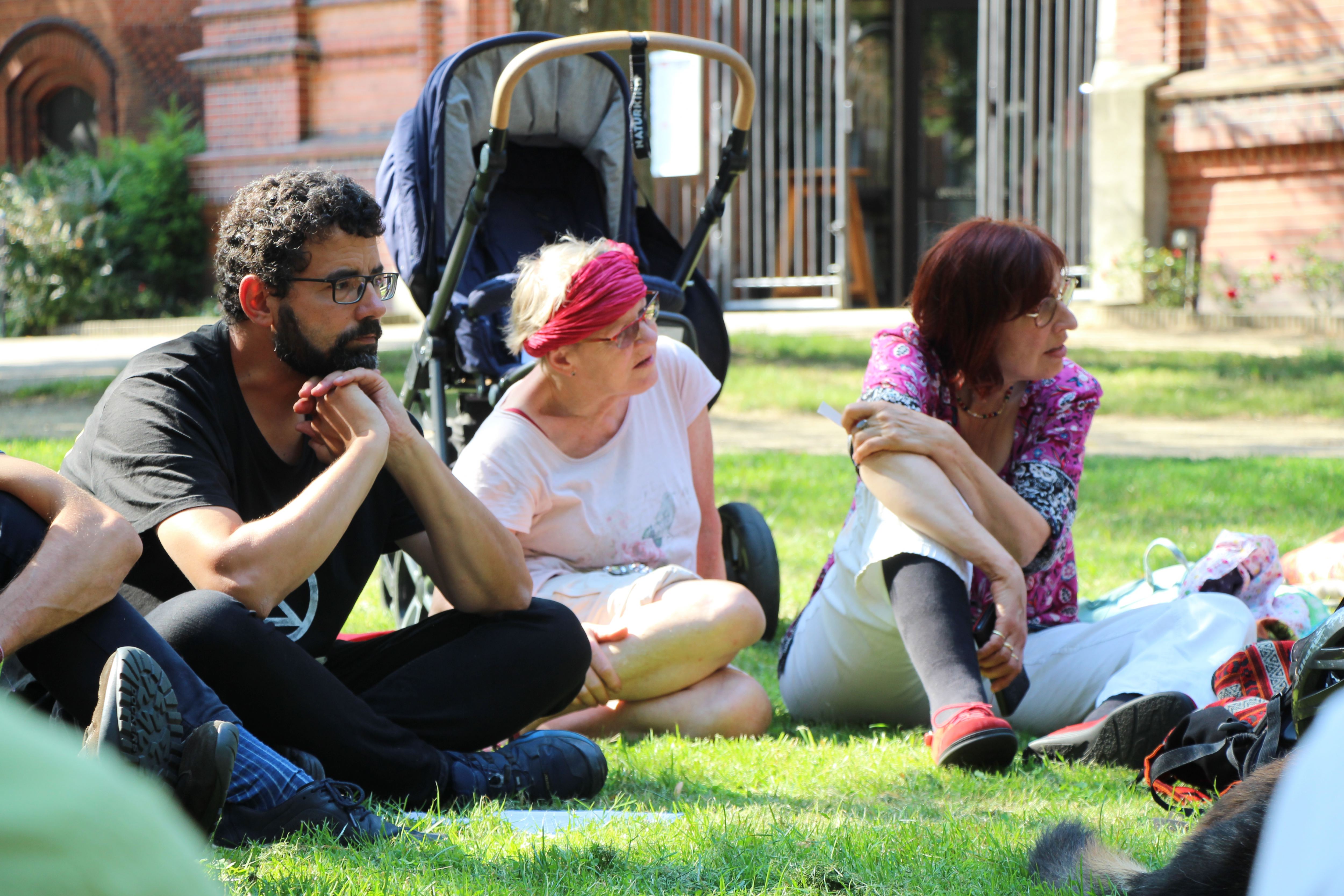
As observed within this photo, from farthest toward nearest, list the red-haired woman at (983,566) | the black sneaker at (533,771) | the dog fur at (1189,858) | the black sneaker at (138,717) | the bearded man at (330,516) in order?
the red-haired woman at (983,566), the black sneaker at (533,771), the bearded man at (330,516), the black sneaker at (138,717), the dog fur at (1189,858)

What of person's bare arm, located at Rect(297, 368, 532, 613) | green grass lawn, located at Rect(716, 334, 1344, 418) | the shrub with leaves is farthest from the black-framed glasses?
the shrub with leaves

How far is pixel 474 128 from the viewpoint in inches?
182

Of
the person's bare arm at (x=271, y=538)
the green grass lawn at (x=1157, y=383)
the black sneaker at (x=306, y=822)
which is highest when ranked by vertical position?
the person's bare arm at (x=271, y=538)

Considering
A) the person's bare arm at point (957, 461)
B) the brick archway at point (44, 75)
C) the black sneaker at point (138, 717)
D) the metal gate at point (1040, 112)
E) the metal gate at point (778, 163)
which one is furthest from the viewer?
the brick archway at point (44, 75)

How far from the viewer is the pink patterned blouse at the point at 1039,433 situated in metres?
3.30

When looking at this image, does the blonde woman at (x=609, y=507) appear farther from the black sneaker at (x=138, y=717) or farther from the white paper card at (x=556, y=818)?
the black sneaker at (x=138, y=717)

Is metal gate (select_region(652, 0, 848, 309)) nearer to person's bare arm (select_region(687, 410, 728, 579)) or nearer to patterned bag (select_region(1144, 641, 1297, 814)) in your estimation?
Answer: person's bare arm (select_region(687, 410, 728, 579))

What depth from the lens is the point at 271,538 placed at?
2.54m

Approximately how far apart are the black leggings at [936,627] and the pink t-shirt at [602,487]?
0.72m

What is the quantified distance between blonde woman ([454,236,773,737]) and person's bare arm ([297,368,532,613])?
37 cm

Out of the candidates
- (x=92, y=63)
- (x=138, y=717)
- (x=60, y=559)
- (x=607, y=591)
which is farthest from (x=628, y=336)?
(x=92, y=63)

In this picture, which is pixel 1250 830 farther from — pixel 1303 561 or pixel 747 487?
pixel 747 487

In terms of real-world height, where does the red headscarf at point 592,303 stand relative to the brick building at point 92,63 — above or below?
below

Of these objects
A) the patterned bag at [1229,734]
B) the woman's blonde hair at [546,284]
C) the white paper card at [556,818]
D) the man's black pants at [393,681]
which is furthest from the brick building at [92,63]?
the patterned bag at [1229,734]
